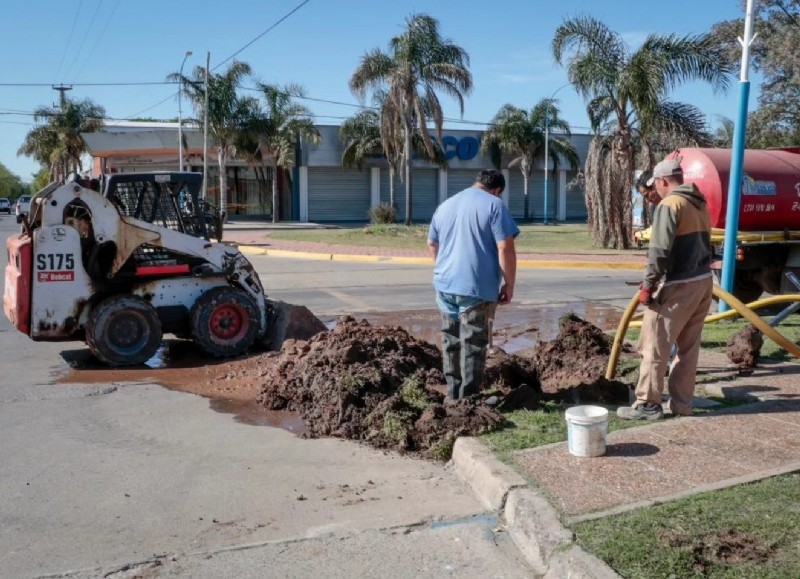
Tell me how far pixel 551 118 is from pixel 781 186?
3782cm

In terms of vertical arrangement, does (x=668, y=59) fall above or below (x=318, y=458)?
above

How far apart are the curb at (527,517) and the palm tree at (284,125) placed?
39572 millimetres

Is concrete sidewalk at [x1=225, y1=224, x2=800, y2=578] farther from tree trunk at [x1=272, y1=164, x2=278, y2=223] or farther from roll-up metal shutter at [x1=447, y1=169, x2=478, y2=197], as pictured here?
roll-up metal shutter at [x1=447, y1=169, x2=478, y2=197]

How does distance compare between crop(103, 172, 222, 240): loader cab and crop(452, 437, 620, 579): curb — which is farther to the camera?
crop(103, 172, 222, 240): loader cab

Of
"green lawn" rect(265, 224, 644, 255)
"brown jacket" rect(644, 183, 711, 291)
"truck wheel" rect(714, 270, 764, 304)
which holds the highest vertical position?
"brown jacket" rect(644, 183, 711, 291)

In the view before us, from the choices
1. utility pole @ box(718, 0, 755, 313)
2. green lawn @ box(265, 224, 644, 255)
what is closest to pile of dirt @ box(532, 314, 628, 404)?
utility pole @ box(718, 0, 755, 313)

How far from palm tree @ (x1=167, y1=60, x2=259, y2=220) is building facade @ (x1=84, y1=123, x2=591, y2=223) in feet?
14.8

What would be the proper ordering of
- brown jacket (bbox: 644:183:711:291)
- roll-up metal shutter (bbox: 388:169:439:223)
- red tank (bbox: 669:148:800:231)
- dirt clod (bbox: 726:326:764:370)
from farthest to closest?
roll-up metal shutter (bbox: 388:169:439:223)
red tank (bbox: 669:148:800:231)
dirt clod (bbox: 726:326:764:370)
brown jacket (bbox: 644:183:711:291)

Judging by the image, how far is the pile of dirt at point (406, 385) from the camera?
6.10 meters

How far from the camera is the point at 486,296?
6227 millimetres

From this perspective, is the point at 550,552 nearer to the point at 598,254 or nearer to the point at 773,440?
the point at 773,440

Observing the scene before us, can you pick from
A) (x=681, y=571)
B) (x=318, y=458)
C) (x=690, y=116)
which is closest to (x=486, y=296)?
(x=318, y=458)

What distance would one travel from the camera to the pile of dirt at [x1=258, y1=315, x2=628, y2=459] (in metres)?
6.10

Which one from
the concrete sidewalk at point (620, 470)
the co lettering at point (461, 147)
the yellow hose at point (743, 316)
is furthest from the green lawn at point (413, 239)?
the concrete sidewalk at point (620, 470)
